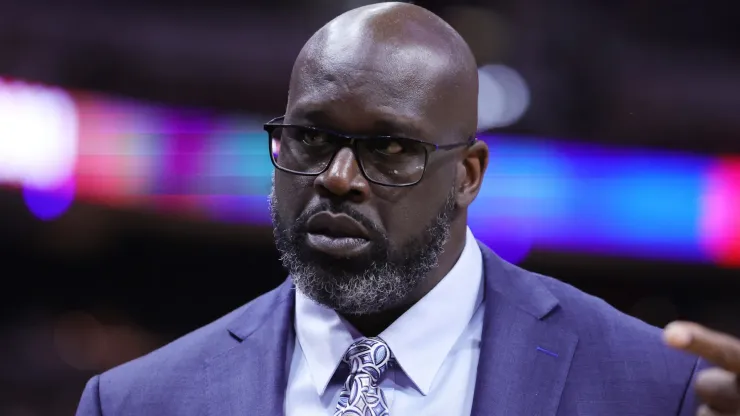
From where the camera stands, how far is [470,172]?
89.0 inches

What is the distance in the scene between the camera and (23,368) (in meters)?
4.97

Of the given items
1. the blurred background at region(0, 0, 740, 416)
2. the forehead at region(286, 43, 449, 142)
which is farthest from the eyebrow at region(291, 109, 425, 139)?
the blurred background at region(0, 0, 740, 416)

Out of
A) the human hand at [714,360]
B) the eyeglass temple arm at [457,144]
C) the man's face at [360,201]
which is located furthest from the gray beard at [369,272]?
the human hand at [714,360]

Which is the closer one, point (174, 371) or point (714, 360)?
point (714, 360)

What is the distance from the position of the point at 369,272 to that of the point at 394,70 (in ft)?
1.50

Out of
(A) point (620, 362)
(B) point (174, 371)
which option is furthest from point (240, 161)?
(A) point (620, 362)

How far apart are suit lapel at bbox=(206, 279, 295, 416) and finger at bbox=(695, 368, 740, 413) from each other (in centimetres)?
92

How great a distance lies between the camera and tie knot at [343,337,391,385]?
209 centimetres

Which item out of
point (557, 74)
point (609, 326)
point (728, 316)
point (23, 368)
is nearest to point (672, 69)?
point (557, 74)

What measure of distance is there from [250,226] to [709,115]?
2669 mm

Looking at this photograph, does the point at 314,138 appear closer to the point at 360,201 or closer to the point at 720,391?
the point at 360,201

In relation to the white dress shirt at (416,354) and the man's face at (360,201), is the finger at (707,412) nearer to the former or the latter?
the white dress shirt at (416,354)

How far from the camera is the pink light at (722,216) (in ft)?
15.9

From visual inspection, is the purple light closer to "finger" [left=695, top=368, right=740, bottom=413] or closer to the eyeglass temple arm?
the eyeglass temple arm
